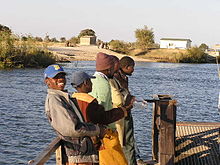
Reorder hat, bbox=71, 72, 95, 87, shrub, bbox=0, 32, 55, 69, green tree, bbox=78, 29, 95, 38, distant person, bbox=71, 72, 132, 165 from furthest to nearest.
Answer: green tree, bbox=78, 29, 95, 38 < shrub, bbox=0, 32, 55, 69 < hat, bbox=71, 72, 95, 87 < distant person, bbox=71, 72, 132, 165

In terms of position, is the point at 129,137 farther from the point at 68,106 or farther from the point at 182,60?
the point at 182,60

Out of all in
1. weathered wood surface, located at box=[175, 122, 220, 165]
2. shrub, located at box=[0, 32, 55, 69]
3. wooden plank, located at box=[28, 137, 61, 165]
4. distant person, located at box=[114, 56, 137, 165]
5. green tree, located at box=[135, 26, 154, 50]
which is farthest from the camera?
green tree, located at box=[135, 26, 154, 50]

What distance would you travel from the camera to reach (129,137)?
593cm

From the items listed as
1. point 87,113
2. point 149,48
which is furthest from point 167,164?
point 149,48

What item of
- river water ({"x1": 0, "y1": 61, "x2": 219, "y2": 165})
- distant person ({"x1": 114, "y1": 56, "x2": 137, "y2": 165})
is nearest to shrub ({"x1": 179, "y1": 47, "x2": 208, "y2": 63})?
river water ({"x1": 0, "y1": 61, "x2": 219, "y2": 165})

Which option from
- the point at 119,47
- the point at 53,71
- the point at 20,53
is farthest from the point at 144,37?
the point at 53,71

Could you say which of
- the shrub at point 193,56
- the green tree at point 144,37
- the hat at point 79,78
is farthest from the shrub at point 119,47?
the hat at point 79,78

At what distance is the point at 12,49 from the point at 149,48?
5322 cm

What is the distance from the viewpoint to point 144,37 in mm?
91875

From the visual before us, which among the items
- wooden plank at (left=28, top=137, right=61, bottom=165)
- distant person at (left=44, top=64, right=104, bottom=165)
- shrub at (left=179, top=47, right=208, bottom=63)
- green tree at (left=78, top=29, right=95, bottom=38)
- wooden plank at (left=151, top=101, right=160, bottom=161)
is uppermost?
green tree at (left=78, top=29, right=95, bottom=38)

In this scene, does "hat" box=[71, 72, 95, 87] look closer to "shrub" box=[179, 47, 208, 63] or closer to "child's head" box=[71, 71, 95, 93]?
"child's head" box=[71, 71, 95, 93]

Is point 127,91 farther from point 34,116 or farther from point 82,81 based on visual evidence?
point 34,116

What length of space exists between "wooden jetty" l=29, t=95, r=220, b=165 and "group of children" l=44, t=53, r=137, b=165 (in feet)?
4.46

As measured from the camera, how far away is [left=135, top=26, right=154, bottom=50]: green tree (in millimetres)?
90125
